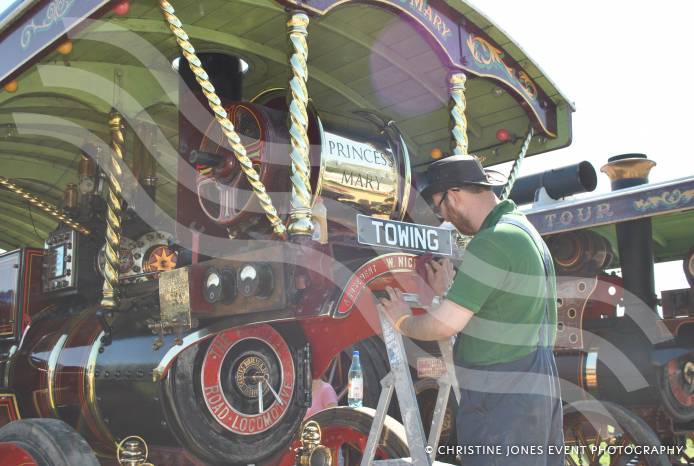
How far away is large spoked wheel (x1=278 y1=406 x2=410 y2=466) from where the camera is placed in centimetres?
335

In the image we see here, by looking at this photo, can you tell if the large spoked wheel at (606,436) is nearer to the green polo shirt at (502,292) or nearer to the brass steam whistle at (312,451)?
the brass steam whistle at (312,451)

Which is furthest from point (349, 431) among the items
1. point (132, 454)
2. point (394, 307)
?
point (394, 307)

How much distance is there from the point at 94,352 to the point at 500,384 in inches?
92.0

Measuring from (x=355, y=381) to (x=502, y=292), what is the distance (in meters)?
2.73

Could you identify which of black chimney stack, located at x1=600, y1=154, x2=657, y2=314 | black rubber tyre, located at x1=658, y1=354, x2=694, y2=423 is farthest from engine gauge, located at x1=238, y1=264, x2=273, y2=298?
black chimney stack, located at x1=600, y1=154, x2=657, y2=314

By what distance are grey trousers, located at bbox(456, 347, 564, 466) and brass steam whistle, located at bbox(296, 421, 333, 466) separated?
1081 millimetres

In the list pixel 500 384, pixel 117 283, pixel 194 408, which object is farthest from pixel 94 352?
pixel 500 384

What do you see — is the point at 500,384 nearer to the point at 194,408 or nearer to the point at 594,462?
the point at 194,408

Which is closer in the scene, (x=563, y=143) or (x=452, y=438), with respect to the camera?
(x=563, y=143)

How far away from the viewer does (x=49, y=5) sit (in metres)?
2.97

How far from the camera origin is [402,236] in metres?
2.97

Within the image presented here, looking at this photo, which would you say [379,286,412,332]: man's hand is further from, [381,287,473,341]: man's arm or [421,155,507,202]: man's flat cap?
[421,155,507,202]: man's flat cap

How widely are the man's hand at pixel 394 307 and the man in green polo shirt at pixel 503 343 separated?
13 centimetres

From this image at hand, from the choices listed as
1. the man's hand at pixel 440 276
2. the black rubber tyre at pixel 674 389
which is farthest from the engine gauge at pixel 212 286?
the black rubber tyre at pixel 674 389
